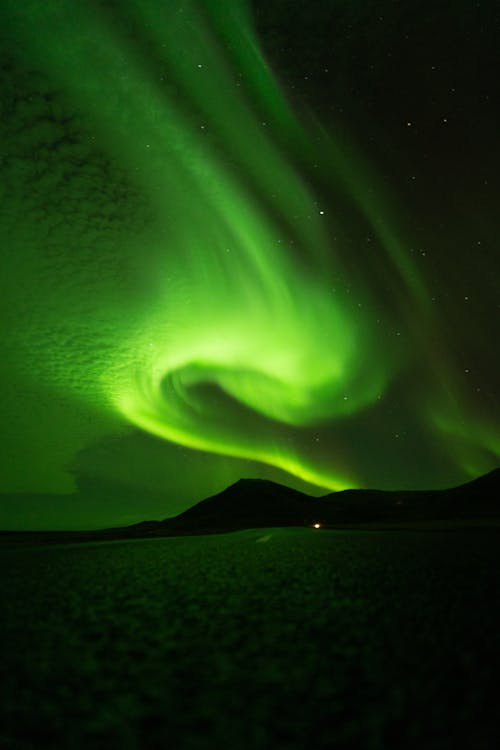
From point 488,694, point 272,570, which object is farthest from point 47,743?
point 272,570

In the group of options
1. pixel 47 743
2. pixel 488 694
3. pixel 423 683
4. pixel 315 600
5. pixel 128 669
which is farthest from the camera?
pixel 315 600

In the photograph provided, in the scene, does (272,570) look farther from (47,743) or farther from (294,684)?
(47,743)

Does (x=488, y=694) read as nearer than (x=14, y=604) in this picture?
Yes

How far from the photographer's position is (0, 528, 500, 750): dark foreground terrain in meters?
8.06

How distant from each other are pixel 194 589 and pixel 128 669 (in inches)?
460

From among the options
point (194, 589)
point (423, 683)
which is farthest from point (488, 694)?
point (194, 589)

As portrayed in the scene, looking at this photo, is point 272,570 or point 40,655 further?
point 272,570

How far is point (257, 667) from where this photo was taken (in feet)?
36.3

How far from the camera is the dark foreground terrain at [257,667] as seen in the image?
317 inches

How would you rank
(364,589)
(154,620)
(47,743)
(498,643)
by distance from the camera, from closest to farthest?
1. (47,743)
2. (498,643)
3. (154,620)
4. (364,589)

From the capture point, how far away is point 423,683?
32.3ft

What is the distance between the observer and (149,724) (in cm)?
847

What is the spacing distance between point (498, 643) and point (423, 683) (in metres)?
3.79

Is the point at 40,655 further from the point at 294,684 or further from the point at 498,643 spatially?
the point at 498,643
